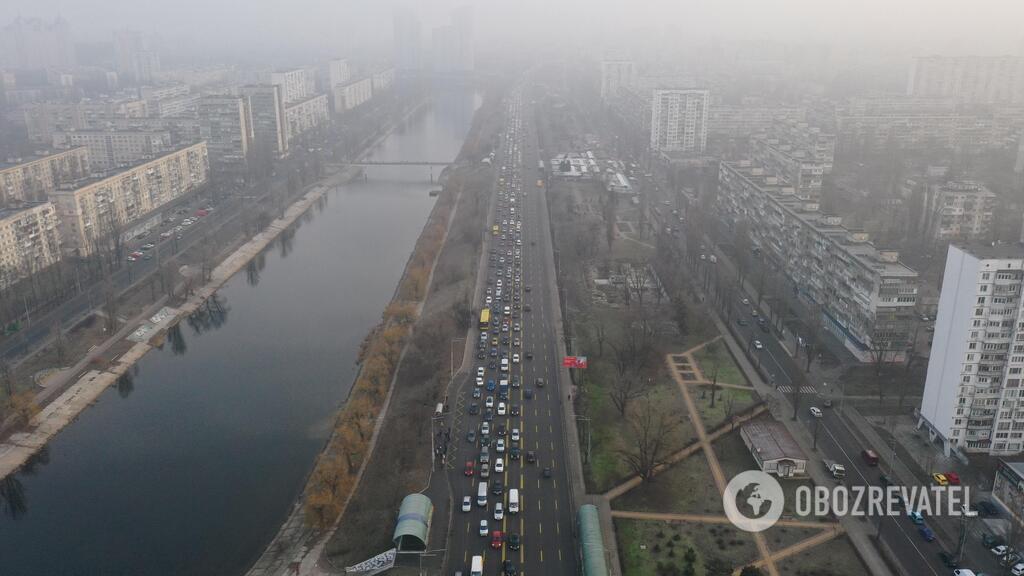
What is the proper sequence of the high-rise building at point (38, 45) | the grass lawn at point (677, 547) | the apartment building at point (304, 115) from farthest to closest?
the high-rise building at point (38, 45) < the apartment building at point (304, 115) < the grass lawn at point (677, 547)

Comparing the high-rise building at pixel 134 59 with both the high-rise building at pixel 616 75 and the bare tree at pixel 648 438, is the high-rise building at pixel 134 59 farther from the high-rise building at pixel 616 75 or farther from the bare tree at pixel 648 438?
the bare tree at pixel 648 438

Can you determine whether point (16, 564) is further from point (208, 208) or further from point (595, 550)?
point (208, 208)

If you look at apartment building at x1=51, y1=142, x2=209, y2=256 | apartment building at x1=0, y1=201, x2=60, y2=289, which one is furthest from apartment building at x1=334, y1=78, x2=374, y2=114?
apartment building at x1=0, y1=201, x2=60, y2=289

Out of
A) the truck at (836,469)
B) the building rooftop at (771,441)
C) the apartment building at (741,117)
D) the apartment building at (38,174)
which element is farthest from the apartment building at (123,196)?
the apartment building at (741,117)

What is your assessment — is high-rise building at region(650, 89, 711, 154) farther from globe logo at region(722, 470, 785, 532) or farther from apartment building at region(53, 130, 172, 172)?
globe logo at region(722, 470, 785, 532)

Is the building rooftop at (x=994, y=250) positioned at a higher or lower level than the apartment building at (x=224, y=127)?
higher
